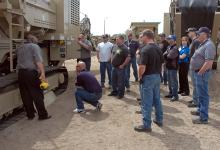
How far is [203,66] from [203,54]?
0.94 feet

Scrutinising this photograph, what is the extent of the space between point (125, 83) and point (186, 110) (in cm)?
271

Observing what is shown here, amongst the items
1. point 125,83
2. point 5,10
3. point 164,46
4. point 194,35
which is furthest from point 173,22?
point 5,10

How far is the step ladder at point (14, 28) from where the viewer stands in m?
7.43

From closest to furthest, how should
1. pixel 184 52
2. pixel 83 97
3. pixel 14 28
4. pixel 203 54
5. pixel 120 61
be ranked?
pixel 203 54
pixel 14 28
pixel 83 97
pixel 184 52
pixel 120 61

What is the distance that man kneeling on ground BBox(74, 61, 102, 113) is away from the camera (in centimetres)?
855

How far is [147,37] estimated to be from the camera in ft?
22.8

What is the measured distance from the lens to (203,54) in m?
7.41

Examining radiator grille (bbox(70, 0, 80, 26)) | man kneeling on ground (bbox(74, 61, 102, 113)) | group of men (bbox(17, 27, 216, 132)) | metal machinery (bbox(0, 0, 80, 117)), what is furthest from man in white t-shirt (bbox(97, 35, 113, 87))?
man kneeling on ground (bbox(74, 61, 102, 113))

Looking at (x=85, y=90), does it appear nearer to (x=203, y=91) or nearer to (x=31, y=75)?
(x=31, y=75)

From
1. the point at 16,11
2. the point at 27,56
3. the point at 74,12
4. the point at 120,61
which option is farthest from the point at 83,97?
the point at 74,12

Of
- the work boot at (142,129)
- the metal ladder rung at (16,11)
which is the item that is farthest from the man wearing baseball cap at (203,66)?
the metal ladder rung at (16,11)

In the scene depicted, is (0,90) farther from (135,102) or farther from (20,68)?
(135,102)

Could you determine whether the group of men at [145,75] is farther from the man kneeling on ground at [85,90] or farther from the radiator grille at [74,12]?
the radiator grille at [74,12]

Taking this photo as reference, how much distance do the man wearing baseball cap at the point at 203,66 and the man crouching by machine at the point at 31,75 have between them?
9.19 ft
